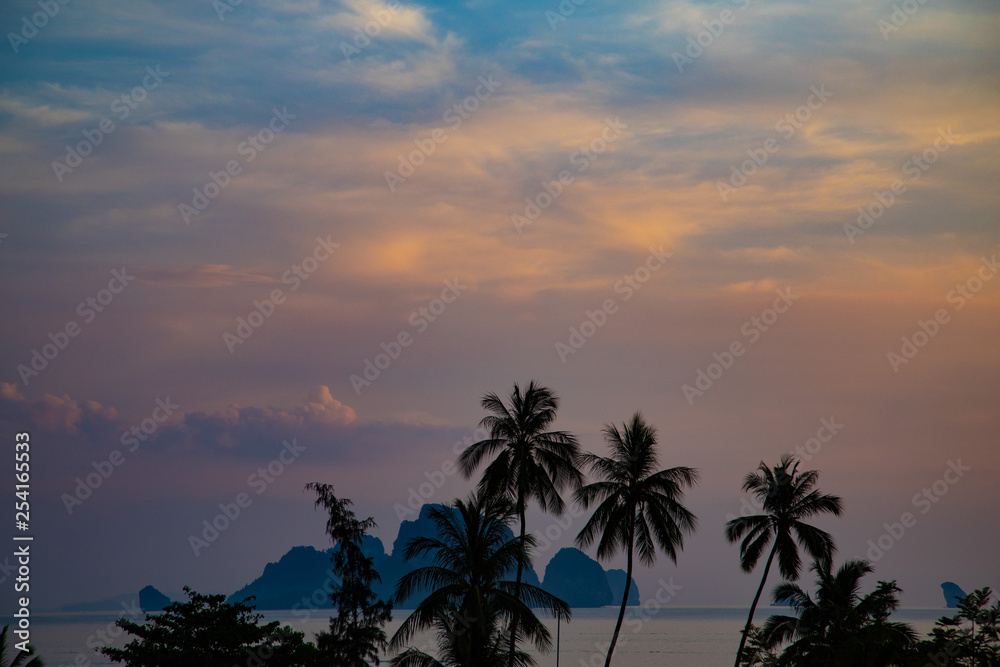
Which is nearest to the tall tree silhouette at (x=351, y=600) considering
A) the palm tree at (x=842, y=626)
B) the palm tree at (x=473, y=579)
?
the palm tree at (x=473, y=579)

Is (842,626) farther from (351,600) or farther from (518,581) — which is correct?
(351,600)

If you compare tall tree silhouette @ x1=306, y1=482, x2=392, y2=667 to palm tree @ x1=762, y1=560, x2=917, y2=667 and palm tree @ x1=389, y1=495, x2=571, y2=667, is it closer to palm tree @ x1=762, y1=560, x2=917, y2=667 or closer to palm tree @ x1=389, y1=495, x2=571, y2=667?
palm tree @ x1=389, y1=495, x2=571, y2=667

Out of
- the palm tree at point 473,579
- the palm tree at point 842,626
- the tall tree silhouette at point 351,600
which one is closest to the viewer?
the palm tree at point 842,626

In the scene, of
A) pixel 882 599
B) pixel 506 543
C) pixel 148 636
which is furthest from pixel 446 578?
pixel 882 599

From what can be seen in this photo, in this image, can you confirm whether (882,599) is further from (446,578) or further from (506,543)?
(446,578)

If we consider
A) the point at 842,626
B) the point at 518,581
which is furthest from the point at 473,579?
the point at 842,626

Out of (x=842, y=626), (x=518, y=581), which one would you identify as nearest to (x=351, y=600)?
(x=518, y=581)

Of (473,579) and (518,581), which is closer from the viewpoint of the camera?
(473,579)

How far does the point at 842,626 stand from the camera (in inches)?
1471

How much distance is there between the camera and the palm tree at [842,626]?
2897 cm

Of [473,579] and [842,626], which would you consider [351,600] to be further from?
[842,626]

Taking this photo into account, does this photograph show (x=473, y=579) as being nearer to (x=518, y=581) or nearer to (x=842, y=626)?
(x=518, y=581)

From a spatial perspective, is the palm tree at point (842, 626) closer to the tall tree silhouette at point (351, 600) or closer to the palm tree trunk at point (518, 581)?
the palm tree trunk at point (518, 581)

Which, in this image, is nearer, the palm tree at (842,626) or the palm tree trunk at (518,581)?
the palm tree at (842,626)
